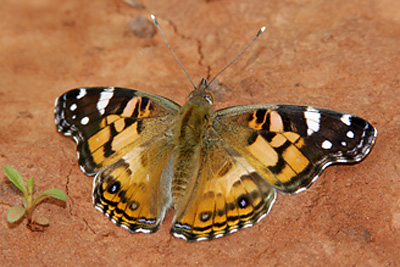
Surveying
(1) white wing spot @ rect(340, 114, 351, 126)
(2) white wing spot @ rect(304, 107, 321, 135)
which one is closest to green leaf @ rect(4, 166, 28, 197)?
(2) white wing spot @ rect(304, 107, 321, 135)

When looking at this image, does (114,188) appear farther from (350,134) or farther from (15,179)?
(350,134)

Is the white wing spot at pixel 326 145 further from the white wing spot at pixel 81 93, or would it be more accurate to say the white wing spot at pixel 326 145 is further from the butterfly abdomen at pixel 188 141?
the white wing spot at pixel 81 93

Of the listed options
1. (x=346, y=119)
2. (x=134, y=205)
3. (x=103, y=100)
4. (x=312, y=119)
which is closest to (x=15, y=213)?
(x=134, y=205)

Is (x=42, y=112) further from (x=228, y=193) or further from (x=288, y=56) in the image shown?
(x=288, y=56)

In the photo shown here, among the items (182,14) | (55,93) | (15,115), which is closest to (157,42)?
(182,14)

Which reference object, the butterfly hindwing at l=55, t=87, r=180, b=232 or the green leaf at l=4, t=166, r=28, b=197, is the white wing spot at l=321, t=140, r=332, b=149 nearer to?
the butterfly hindwing at l=55, t=87, r=180, b=232

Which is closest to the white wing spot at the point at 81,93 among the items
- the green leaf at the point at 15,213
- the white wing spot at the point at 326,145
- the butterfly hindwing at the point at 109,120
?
the butterfly hindwing at the point at 109,120

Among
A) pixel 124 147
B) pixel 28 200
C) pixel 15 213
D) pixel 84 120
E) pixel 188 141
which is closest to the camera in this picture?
pixel 15 213
